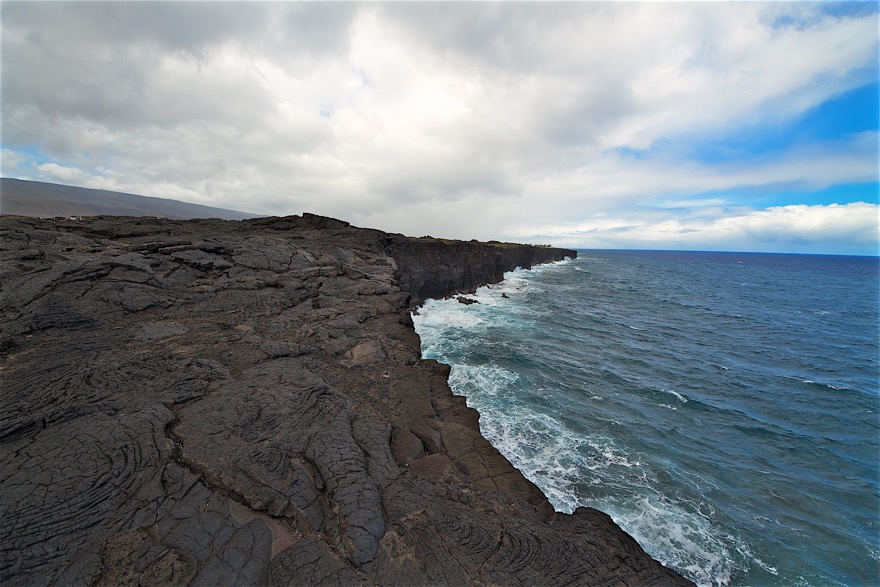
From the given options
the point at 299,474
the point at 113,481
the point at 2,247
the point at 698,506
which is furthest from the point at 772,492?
the point at 2,247

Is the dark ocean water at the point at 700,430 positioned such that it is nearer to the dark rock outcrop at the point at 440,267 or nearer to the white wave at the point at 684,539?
the white wave at the point at 684,539

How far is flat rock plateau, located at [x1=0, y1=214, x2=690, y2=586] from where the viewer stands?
18.9ft

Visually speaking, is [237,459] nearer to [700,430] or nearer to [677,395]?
[700,430]

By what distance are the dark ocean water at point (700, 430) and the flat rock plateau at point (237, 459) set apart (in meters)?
3.96

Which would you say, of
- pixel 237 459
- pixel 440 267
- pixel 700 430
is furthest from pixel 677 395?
pixel 440 267

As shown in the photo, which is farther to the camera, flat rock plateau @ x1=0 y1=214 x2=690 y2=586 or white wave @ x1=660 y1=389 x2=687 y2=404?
white wave @ x1=660 y1=389 x2=687 y2=404

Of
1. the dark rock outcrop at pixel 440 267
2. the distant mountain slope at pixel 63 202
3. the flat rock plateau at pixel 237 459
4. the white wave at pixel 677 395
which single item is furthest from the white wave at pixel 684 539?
the distant mountain slope at pixel 63 202

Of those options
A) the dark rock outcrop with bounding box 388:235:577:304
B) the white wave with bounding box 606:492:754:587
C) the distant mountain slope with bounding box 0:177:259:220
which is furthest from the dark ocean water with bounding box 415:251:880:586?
the distant mountain slope with bounding box 0:177:259:220

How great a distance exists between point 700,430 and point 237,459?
20.7 metres

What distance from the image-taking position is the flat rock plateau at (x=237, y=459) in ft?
18.9

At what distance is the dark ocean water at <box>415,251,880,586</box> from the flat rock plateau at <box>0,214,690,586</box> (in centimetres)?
396

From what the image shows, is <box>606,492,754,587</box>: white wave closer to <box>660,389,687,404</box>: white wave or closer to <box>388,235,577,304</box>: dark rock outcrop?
<box>660,389,687,404</box>: white wave

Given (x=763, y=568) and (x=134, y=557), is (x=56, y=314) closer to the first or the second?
(x=134, y=557)

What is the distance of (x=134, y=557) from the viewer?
5449mm
